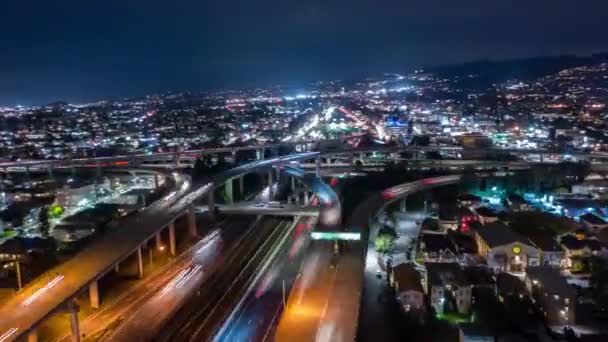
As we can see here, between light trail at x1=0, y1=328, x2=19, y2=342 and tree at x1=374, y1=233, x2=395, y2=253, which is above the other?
light trail at x1=0, y1=328, x2=19, y2=342

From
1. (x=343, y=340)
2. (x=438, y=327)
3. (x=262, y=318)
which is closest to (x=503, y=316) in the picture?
(x=438, y=327)

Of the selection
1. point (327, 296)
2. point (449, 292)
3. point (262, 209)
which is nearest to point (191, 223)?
point (262, 209)

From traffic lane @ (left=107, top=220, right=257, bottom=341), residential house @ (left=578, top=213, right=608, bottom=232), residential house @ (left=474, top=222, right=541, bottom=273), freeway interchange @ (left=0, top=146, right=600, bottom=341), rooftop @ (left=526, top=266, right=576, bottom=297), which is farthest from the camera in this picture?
residential house @ (left=578, top=213, right=608, bottom=232)

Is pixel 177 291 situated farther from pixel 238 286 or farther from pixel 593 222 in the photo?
pixel 593 222

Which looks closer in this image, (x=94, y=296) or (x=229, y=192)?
(x=94, y=296)

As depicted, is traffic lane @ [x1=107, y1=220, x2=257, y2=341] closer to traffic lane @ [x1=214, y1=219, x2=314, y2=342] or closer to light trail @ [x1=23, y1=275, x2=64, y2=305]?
traffic lane @ [x1=214, y1=219, x2=314, y2=342]

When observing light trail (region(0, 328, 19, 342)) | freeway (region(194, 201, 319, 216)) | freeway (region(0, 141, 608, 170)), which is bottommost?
light trail (region(0, 328, 19, 342))

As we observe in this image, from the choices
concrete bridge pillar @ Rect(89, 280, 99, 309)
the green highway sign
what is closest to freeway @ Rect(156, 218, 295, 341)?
the green highway sign
